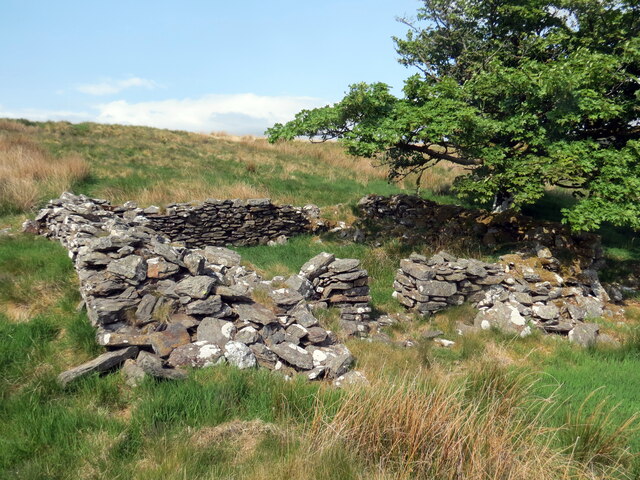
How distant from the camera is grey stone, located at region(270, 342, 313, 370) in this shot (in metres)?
4.91

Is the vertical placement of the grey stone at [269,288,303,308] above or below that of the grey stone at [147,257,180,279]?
below

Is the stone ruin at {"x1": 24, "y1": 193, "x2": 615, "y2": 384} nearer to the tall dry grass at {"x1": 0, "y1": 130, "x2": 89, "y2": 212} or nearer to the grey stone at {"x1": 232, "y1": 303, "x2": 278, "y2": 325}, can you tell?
the grey stone at {"x1": 232, "y1": 303, "x2": 278, "y2": 325}

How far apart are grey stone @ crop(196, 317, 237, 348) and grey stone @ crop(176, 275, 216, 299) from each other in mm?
467

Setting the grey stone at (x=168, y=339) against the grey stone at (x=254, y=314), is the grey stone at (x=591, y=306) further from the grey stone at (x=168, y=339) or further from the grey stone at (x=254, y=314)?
the grey stone at (x=168, y=339)

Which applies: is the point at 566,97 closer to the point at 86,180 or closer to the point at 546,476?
the point at 546,476

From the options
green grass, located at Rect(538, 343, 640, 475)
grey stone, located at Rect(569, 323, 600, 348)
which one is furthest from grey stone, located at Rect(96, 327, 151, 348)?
grey stone, located at Rect(569, 323, 600, 348)

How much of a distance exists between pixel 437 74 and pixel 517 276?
9004 mm

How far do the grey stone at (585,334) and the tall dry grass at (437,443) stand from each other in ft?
13.7

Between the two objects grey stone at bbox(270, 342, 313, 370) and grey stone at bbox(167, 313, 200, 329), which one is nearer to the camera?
grey stone at bbox(270, 342, 313, 370)

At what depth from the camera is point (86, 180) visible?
15570 mm

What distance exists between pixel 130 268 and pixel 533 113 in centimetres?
1010

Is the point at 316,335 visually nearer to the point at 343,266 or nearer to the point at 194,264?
the point at 194,264

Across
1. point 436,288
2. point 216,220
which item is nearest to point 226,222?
point 216,220

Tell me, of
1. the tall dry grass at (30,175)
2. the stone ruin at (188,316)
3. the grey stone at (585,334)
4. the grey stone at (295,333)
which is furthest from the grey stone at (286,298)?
the tall dry grass at (30,175)
